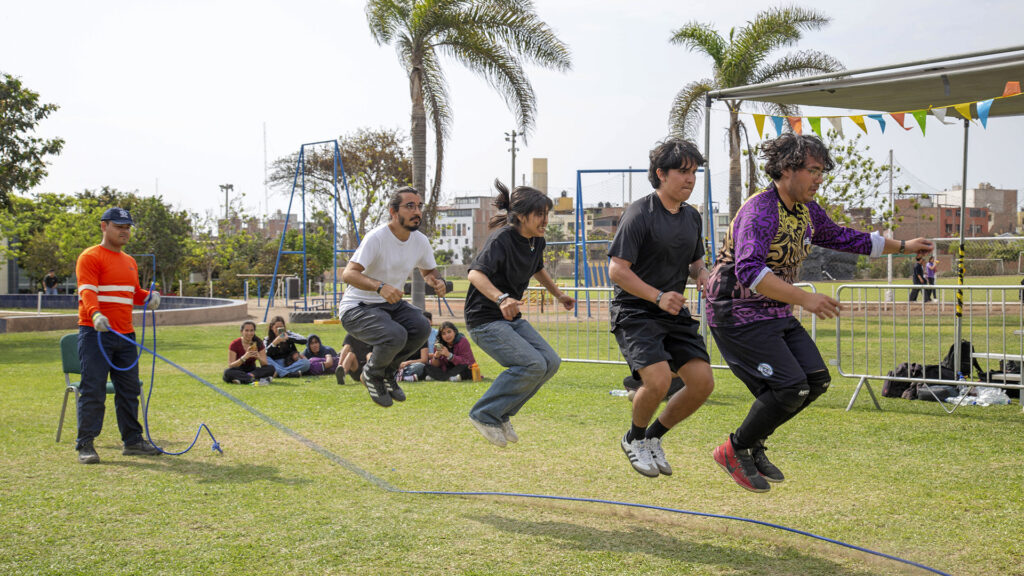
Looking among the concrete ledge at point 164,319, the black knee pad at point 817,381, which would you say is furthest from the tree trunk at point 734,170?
the black knee pad at point 817,381

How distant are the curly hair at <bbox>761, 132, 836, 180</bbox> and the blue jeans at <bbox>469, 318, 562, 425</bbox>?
1912 millimetres

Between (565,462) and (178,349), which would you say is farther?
(178,349)

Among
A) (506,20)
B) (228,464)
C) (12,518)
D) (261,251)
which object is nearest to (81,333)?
(228,464)

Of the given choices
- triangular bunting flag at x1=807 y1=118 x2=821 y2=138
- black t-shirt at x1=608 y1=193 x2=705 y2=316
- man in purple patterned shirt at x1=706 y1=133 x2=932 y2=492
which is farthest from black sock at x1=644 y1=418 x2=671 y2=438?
triangular bunting flag at x1=807 y1=118 x2=821 y2=138

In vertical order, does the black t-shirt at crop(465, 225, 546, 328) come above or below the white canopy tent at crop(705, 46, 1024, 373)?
below

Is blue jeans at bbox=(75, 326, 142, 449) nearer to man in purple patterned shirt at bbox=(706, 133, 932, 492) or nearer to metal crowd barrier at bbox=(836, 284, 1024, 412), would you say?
man in purple patterned shirt at bbox=(706, 133, 932, 492)

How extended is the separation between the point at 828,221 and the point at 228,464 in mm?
5111

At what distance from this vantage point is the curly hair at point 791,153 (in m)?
4.76

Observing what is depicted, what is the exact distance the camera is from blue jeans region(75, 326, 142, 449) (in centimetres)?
760

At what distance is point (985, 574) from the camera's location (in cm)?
443

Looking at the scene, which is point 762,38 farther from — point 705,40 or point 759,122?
point 759,122

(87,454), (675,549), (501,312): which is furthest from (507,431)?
(87,454)

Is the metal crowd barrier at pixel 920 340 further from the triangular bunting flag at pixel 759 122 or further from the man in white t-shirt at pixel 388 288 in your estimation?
the man in white t-shirt at pixel 388 288

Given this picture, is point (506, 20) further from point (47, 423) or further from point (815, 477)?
point (815, 477)
